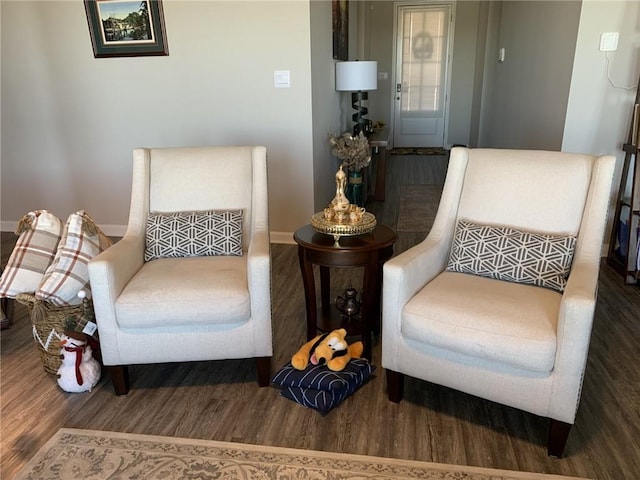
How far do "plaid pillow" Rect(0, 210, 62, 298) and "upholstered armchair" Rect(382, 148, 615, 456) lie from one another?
1515 millimetres

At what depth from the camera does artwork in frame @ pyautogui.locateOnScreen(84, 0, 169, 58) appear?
11.4 ft

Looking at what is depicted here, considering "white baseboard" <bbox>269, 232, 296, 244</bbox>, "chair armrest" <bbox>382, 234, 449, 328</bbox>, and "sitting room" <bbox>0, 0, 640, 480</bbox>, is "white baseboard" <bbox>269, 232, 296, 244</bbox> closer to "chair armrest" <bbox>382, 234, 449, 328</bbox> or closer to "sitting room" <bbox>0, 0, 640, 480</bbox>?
"sitting room" <bbox>0, 0, 640, 480</bbox>

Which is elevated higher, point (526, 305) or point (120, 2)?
point (120, 2)

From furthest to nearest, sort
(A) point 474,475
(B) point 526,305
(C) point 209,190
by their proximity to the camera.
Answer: (C) point 209,190, (B) point 526,305, (A) point 474,475

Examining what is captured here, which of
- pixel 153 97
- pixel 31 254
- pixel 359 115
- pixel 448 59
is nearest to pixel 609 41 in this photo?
pixel 359 115

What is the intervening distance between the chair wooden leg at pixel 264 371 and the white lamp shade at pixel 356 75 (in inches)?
114

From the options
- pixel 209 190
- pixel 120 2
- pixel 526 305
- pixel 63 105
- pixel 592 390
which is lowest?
pixel 592 390

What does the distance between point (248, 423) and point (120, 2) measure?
3048 mm

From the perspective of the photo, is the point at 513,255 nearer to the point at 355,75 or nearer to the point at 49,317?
the point at 49,317

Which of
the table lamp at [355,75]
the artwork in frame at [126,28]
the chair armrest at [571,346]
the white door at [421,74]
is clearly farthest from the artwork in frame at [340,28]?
the chair armrest at [571,346]

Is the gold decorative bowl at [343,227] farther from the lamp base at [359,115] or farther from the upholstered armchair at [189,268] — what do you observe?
the lamp base at [359,115]

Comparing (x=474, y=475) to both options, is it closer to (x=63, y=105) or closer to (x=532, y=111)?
(x=532, y=111)

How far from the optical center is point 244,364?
225 cm

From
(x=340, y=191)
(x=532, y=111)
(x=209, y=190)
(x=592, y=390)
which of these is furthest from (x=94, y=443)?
(x=532, y=111)
